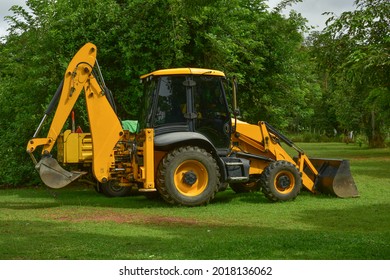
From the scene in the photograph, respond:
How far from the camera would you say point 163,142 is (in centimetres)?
1335

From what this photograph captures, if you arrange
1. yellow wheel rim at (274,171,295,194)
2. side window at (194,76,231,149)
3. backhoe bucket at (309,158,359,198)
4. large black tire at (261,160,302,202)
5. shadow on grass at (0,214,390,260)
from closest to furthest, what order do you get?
shadow on grass at (0,214,390,260) → side window at (194,76,231,149) → large black tire at (261,160,302,202) → yellow wheel rim at (274,171,295,194) → backhoe bucket at (309,158,359,198)

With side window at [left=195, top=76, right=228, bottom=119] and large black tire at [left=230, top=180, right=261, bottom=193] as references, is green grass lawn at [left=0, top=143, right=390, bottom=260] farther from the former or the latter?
side window at [left=195, top=76, right=228, bottom=119]

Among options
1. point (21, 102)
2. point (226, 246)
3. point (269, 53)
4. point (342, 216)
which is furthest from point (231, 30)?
point (226, 246)

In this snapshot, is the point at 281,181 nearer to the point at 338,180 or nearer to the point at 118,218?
the point at 338,180

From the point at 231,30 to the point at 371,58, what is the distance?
15.6 feet

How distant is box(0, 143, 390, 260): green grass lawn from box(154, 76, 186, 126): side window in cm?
180

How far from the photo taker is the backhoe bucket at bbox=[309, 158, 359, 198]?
14.8 meters

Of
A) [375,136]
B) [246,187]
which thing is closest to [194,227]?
[246,187]

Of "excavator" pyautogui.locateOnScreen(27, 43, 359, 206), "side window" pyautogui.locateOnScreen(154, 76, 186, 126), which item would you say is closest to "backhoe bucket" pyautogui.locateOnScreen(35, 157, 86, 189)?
"excavator" pyautogui.locateOnScreen(27, 43, 359, 206)

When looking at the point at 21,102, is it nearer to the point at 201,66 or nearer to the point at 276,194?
the point at 201,66

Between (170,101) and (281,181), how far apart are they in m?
2.93

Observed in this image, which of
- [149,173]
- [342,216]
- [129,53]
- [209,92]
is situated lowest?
[342,216]

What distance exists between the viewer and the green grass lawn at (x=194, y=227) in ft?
26.6

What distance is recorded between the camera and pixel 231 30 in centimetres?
1930
